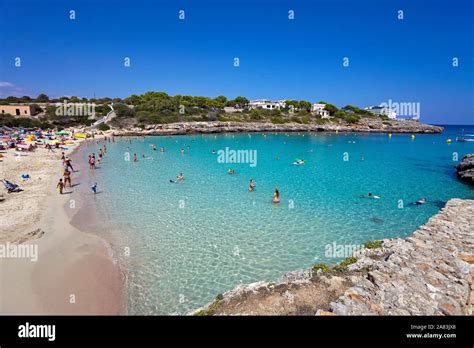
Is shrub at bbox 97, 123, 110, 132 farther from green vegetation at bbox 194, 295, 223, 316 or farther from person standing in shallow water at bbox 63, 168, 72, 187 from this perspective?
green vegetation at bbox 194, 295, 223, 316

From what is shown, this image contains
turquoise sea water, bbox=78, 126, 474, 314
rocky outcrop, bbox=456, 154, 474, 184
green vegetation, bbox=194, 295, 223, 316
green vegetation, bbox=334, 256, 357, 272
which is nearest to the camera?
green vegetation, bbox=194, 295, 223, 316

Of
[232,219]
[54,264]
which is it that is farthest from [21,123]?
[232,219]

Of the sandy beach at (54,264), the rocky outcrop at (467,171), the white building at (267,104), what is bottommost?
the sandy beach at (54,264)

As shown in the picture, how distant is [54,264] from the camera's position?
356 inches

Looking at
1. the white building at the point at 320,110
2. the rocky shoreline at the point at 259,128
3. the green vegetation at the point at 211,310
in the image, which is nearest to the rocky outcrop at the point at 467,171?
the green vegetation at the point at 211,310

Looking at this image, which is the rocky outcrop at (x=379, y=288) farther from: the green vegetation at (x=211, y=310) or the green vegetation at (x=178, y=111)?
the green vegetation at (x=178, y=111)

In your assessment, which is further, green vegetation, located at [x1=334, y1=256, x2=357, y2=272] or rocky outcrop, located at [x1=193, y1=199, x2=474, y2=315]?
green vegetation, located at [x1=334, y1=256, x2=357, y2=272]

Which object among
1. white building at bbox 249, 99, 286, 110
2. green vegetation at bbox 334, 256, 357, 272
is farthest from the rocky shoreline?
green vegetation at bbox 334, 256, 357, 272

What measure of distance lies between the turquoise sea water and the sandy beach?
0.73m

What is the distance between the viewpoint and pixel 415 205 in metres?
16.9

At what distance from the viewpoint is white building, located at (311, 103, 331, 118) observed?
105875 mm

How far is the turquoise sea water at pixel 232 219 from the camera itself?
29.5 ft

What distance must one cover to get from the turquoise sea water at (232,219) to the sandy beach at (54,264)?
726mm

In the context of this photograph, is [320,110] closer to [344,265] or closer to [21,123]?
[21,123]
